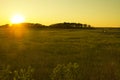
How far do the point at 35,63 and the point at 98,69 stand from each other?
4078 mm

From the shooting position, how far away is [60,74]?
923 centimetres

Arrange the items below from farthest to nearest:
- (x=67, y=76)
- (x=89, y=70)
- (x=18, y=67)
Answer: (x=18, y=67)
(x=89, y=70)
(x=67, y=76)

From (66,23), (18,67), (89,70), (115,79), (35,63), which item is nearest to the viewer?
(115,79)

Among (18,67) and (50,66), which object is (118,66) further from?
(18,67)

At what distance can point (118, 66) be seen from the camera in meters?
15.6

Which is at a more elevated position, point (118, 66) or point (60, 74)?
point (60, 74)

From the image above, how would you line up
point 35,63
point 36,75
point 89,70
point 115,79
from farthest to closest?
point 35,63, point 89,70, point 36,75, point 115,79

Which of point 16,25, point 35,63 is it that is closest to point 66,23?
point 16,25

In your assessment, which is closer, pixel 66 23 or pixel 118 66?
pixel 118 66

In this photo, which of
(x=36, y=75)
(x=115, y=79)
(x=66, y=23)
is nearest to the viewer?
(x=115, y=79)

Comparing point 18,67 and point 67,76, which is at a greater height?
point 67,76

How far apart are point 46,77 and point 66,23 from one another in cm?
13527

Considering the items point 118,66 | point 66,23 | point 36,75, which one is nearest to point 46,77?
point 36,75

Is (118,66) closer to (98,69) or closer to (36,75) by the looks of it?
(98,69)
